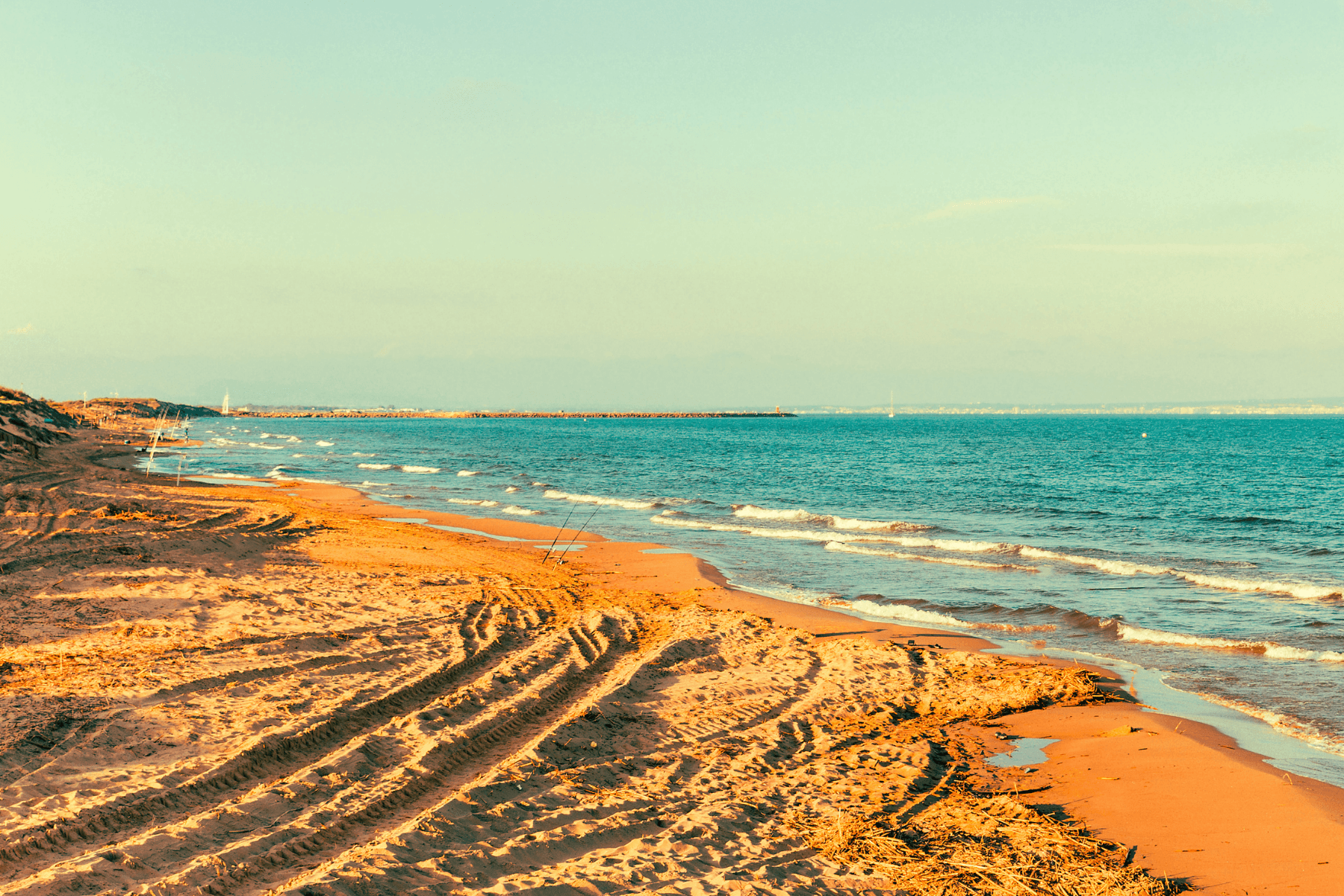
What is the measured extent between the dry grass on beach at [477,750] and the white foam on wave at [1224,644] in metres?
3.73

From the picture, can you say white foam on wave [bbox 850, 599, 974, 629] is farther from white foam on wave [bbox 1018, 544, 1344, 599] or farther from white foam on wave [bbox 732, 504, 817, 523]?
white foam on wave [bbox 732, 504, 817, 523]

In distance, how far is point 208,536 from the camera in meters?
19.7

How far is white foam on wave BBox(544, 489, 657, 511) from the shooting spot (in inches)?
1432

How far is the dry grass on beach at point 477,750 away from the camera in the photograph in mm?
5773

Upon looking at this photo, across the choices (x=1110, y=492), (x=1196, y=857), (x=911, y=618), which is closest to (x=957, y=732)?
(x=1196, y=857)

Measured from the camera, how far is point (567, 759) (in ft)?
26.2

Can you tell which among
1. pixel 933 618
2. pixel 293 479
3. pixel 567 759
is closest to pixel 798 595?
pixel 933 618

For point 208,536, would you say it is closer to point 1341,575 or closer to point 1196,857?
point 1196,857

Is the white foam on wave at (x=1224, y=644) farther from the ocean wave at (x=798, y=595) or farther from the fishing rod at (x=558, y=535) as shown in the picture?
the fishing rod at (x=558, y=535)

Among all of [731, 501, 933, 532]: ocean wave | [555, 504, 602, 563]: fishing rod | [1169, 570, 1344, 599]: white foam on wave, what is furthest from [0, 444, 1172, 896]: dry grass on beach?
[731, 501, 933, 532]: ocean wave

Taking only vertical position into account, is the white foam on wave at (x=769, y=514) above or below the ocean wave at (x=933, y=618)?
above

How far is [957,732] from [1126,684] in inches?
163

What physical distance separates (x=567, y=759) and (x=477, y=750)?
91cm

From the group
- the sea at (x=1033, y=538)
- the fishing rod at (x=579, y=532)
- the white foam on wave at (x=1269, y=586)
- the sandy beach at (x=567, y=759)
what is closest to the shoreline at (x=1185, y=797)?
the sandy beach at (x=567, y=759)
